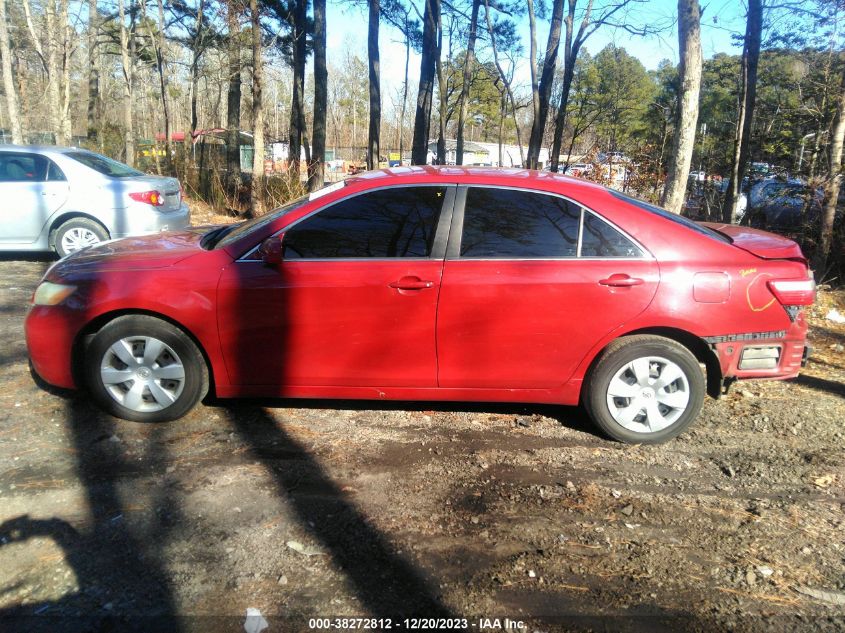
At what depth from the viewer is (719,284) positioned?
365cm

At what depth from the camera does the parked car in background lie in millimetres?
9656

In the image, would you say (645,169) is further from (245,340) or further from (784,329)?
(245,340)

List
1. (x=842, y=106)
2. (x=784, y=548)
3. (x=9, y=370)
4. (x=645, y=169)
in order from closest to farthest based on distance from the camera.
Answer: (x=784, y=548) < (x=9, y=370) < (x=842, y=106) < (x=645, y=169)

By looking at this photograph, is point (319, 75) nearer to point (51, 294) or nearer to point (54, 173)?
point (54, 173)

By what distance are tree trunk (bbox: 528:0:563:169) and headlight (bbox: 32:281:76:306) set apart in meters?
14.2

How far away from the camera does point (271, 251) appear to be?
12.0 ft

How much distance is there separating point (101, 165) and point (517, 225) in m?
6.97

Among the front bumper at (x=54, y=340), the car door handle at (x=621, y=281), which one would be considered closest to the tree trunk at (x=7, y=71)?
the front bumper at (x=54, y=340)

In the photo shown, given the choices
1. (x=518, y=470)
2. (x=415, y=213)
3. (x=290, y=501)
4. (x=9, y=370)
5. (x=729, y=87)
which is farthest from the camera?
(x=729, y=87)

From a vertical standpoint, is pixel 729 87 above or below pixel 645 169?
above

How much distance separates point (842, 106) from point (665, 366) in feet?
20.8

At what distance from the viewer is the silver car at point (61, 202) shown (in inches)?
309

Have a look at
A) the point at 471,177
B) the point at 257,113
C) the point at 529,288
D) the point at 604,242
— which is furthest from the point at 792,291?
the point at 257,113

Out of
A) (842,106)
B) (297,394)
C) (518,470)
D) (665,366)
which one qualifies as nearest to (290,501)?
(297,394)
